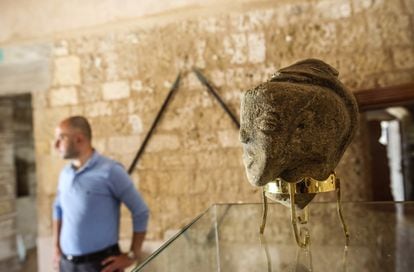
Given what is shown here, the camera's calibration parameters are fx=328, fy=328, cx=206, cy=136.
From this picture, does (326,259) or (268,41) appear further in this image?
(268,41)

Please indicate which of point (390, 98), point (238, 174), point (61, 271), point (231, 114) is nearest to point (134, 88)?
point (231, 114)

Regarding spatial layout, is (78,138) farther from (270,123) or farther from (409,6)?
(409,6)

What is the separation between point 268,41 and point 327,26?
0.37 metres

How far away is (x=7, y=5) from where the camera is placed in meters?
2.68

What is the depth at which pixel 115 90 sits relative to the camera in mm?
2408

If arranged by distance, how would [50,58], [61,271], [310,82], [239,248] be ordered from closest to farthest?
[310,82] → [239,248] → [61,271] → [50,58]

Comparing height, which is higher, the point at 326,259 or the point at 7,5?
the point at 7,5

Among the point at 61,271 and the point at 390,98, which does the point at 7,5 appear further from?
the point at 390,98

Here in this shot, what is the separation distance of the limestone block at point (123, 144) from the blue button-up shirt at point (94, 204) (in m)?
0.56

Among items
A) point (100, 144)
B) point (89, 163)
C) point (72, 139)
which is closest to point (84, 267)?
point (89, 163)

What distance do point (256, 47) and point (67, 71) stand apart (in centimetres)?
144

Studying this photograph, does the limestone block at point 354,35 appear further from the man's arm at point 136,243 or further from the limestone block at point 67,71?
the limestone block at point 67,71

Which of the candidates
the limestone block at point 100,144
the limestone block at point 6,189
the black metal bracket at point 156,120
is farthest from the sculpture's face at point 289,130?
the limestone block at point 6,189

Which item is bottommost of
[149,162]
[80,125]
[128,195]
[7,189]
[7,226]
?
[7,226]
